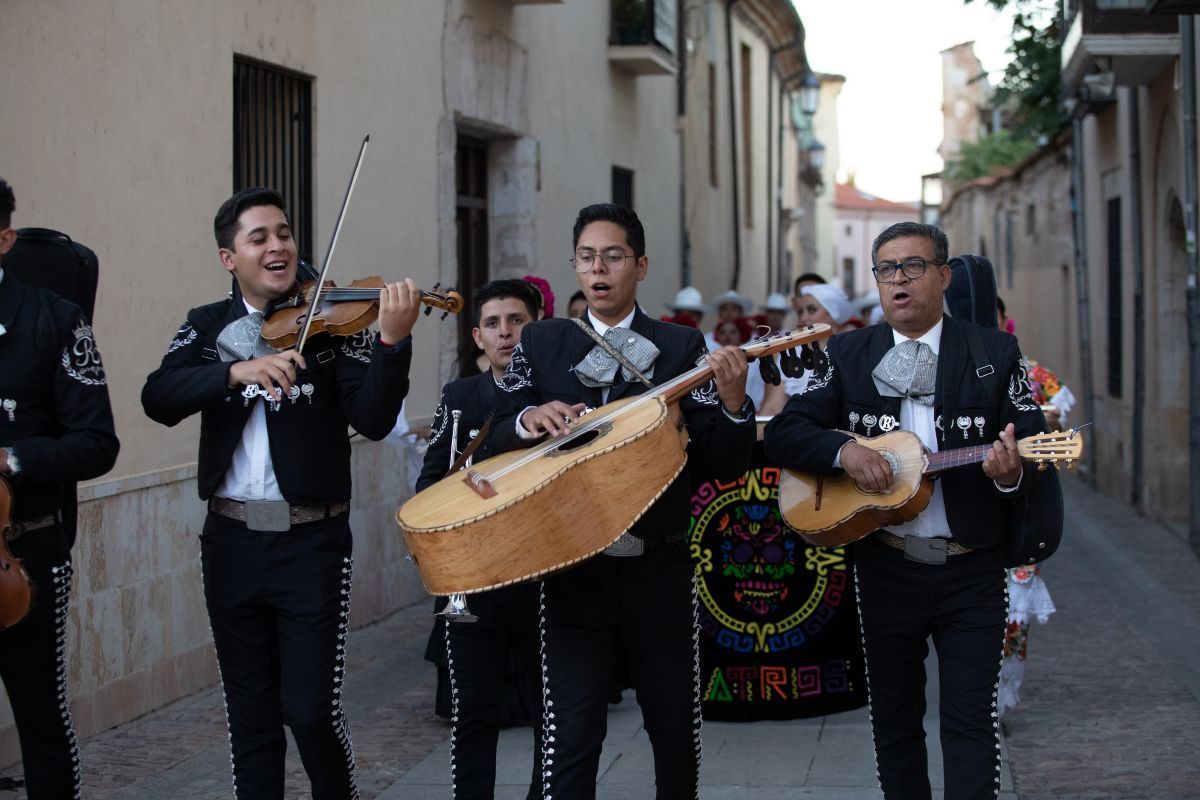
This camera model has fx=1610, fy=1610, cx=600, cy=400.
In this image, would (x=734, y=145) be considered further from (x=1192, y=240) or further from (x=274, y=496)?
(x=274, y=496)

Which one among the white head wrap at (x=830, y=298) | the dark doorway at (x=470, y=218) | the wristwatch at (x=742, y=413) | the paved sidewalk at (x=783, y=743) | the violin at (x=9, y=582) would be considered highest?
the dark doorway at (x=470, y=218)

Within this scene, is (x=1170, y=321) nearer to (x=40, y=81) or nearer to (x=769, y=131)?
(x=40, y=81)

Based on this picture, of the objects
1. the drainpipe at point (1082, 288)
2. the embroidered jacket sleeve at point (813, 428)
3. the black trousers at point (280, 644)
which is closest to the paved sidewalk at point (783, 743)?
the black trousers at point (280, 644)

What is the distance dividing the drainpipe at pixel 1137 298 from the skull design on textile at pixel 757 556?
9.17 meters

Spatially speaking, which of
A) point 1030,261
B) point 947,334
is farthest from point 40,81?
point 1030,261

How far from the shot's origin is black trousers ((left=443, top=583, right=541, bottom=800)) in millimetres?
5078

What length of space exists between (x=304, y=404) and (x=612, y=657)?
1125 mm

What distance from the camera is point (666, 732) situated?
435 centimetres

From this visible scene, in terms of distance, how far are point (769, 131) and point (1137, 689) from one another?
2213 centimetres

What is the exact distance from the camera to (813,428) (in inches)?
184

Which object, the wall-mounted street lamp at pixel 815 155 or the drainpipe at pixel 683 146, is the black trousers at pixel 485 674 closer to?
the drainpipe at pixel 683 146

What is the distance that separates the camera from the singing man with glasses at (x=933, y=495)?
4.48m

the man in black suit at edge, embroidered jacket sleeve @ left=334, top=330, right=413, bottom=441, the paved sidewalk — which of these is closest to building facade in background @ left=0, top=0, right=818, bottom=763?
the paved sidewalk

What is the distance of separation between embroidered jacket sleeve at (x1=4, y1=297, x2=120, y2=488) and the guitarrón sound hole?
1194 mm
